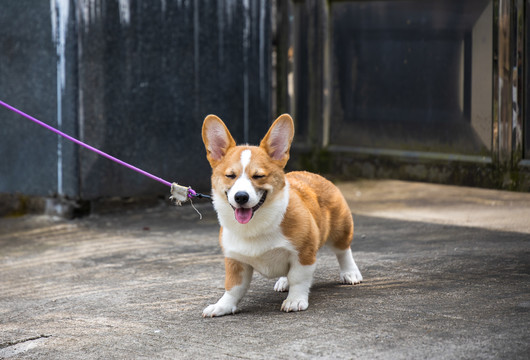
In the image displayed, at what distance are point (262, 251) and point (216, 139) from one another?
62cm

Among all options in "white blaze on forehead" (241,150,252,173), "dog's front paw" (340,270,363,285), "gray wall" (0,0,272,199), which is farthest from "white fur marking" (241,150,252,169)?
"gray wall" (0,0,272,199)

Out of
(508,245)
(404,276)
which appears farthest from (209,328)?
(508,245)

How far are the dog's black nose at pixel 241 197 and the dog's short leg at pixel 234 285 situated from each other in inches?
16.2

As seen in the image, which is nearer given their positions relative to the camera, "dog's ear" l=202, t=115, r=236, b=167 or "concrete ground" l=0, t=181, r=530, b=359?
"concrete ground" l=0, t=181, r=530, b=359

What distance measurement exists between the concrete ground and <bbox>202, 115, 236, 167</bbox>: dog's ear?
2.63 feet

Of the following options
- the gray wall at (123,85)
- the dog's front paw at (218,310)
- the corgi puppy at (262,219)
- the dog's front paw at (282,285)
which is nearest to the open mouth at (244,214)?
the corgi puppy at (262,219)

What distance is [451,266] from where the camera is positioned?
4.75m

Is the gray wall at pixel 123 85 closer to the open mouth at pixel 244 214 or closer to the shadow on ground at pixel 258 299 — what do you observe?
the shadow on ground at pixel 258 299

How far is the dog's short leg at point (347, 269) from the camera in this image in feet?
14.4

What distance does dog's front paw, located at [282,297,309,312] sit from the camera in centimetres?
387

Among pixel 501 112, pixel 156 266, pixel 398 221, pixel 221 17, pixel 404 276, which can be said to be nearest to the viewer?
pixel 404 276

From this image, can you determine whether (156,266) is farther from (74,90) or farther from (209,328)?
(74,90)

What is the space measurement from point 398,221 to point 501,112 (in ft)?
3.92

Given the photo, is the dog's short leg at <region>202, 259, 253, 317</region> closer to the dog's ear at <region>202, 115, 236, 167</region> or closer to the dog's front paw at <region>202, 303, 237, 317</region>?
the dog's front paw at <region>202, 303, 237, 317</region>
